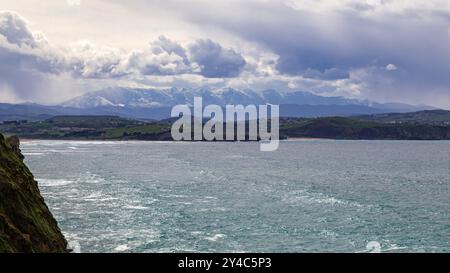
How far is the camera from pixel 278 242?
60.5 meters

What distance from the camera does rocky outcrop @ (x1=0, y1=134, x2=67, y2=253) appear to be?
126 ft

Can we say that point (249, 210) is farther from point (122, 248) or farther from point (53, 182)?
point (53, 182)

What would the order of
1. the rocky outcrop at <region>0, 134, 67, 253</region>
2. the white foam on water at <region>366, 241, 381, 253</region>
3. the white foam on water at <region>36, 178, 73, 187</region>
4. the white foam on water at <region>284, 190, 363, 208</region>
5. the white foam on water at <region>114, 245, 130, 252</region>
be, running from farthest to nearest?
1. the white foam on water at <region>36, 178, 73, 187</region>
2. the white foam on water at <region>284, 190, 363, 208</region>
3. the white foam on water at <region>366, 241, 381, 253</region>
4. the white foam on water at <region>114, 245, 130, 252</region>
5. the rocky outcrop at <region>0, 134, 67, 253</region>

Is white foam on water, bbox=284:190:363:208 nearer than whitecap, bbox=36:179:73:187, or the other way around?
white foam on water, bbox=284:190:363:208

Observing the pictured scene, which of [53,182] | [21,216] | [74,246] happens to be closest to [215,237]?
[74,246]

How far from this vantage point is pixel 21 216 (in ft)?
144

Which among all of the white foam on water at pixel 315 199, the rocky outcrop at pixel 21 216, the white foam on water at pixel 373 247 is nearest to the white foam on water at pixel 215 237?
the rocky outcrop at pixel 21 216

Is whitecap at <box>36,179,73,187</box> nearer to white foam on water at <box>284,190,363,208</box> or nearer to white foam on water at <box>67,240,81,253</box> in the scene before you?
white foam on water at <box>284,190,363,208</box>

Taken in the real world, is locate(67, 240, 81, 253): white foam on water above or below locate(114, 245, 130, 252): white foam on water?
above

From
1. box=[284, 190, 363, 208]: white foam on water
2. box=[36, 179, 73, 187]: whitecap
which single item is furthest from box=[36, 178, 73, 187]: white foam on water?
box=[284, 190, 363, 208]: white foam on water

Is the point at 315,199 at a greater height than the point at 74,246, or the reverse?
the point at 74,246

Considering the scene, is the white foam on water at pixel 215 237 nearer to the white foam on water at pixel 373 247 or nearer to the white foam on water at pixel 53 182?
the white foam on water at pixel 373 247
